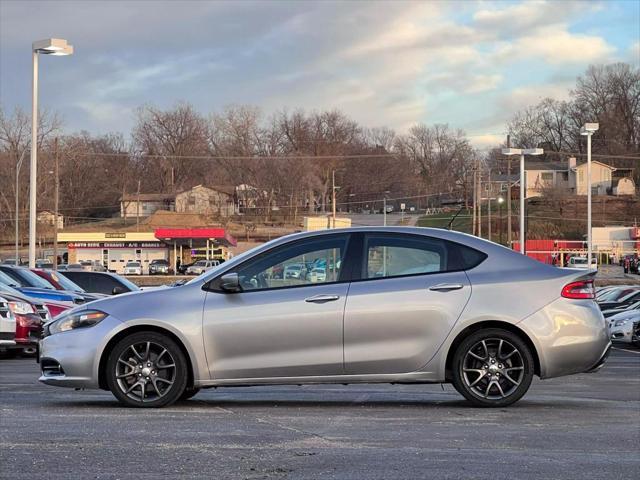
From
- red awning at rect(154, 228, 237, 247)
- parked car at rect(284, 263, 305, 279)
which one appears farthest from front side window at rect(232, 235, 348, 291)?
red awning at rect(154, 228, 237, 247)

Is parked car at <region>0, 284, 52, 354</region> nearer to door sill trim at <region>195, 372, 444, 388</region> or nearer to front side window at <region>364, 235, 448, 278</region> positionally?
door sill trim at <region>195, 372, 444, 388</region>

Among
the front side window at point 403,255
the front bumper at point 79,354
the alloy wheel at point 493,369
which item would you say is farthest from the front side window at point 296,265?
the alloy wheel at point 493,369

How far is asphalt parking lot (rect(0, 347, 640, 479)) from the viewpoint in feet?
18.4

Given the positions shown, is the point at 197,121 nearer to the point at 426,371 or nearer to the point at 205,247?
the point at 205,247

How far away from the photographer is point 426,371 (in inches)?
318

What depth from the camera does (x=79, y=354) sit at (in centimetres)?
816

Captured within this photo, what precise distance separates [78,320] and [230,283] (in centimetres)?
147

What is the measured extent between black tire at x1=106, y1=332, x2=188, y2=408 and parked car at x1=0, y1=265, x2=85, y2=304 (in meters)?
9.87

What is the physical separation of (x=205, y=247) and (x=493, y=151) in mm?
55833

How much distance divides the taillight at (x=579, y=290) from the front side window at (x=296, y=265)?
2039 millimetres

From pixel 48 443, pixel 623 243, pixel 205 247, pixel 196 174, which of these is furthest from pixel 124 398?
pixel 196 174

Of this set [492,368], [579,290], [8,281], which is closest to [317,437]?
[492,368]

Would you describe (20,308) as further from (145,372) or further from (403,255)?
(403,255)

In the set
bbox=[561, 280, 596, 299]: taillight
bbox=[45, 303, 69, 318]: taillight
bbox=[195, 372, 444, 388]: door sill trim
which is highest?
bbox=[561, 280, 596, 299]: taillight
